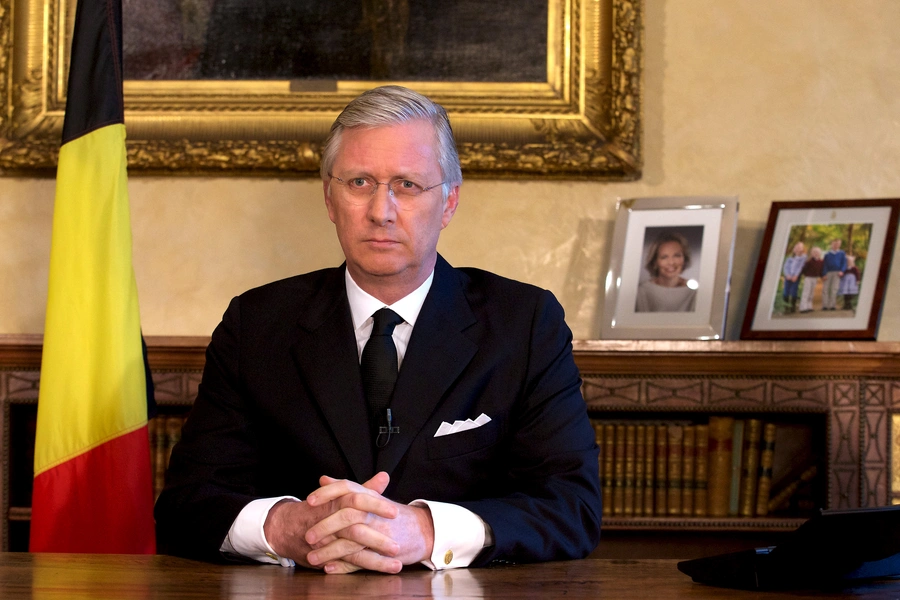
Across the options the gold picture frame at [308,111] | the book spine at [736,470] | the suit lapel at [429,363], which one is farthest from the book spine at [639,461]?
the suit lapel at [429,363]

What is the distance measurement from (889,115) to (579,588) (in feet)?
8.83

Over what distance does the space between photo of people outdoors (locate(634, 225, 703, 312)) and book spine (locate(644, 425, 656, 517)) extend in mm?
433

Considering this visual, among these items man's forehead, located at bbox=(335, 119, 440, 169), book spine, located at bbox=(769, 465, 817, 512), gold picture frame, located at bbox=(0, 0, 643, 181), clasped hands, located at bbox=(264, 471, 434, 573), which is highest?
gold picture frame, located at bbox=(0, 0, 643, 181)

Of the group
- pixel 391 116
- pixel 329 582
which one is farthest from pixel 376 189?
pixel 329 582

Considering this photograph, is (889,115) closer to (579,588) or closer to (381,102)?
(381,102)

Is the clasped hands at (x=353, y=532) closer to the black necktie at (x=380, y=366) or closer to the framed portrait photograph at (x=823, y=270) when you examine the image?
the black necktie at (x=380, y=366)

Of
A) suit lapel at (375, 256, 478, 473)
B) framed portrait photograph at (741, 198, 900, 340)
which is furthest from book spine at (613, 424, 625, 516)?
suit lapel at (375, 256, 478, 473)

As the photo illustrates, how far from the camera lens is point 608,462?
306cm

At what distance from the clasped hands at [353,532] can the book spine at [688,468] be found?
169 centimetres

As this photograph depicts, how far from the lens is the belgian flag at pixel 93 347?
2.66m

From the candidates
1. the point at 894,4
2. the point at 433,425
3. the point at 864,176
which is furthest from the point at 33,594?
the point at 894,4

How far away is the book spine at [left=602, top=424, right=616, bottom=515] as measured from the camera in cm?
305

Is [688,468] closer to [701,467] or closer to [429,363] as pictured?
[701,467]

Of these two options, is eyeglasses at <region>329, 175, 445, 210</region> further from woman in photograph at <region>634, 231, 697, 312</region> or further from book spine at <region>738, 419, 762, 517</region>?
book spine at <region>738, 419, 762, 517</region>
